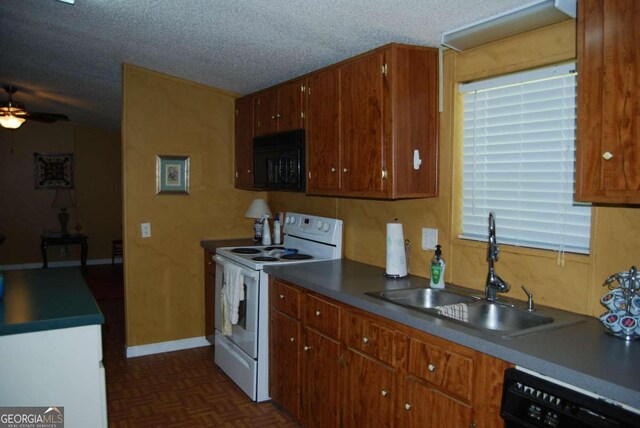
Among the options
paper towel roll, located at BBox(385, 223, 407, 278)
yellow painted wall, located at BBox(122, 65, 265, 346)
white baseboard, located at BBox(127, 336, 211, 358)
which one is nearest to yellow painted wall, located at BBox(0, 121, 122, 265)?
yellow painted wall, located at BBox(122, 65, 265, 346)

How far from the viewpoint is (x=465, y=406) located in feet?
6.08

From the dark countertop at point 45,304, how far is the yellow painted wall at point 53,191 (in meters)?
5.82

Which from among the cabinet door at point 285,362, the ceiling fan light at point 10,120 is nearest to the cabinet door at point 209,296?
the cabinet door at point 285,362

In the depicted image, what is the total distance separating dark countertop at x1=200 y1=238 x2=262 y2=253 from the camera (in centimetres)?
414

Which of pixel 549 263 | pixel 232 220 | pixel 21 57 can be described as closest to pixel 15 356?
pixel 549 263

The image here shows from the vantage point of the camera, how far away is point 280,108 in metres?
3.68

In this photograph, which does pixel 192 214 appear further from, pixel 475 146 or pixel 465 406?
pixel 465 406

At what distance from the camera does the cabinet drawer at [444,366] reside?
185 cm

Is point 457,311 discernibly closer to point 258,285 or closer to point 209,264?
point 258,285

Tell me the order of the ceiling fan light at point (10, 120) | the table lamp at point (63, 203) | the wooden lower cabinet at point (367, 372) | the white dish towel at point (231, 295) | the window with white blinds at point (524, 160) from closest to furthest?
the wooden lower cabinet at point (367, 372)
the window with white blinds at point (524, 160)
the white dish towel at point (231, 295)
the ceiling fan light at point (10, 120)
the table lamp at point (63, 203)

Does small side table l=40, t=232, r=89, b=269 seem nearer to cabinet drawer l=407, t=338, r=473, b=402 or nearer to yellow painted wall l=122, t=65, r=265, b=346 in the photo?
yellow painted wall l=122, t=65, r=265, b=346

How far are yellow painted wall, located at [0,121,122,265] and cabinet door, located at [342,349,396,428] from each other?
6.97m

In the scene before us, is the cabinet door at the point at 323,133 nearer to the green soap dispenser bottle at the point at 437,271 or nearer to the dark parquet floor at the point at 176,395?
the green soap dispenser bottle at the point at 437,271

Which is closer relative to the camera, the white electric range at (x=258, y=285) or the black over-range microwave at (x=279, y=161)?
the white electric range at (x=258, y=285)
